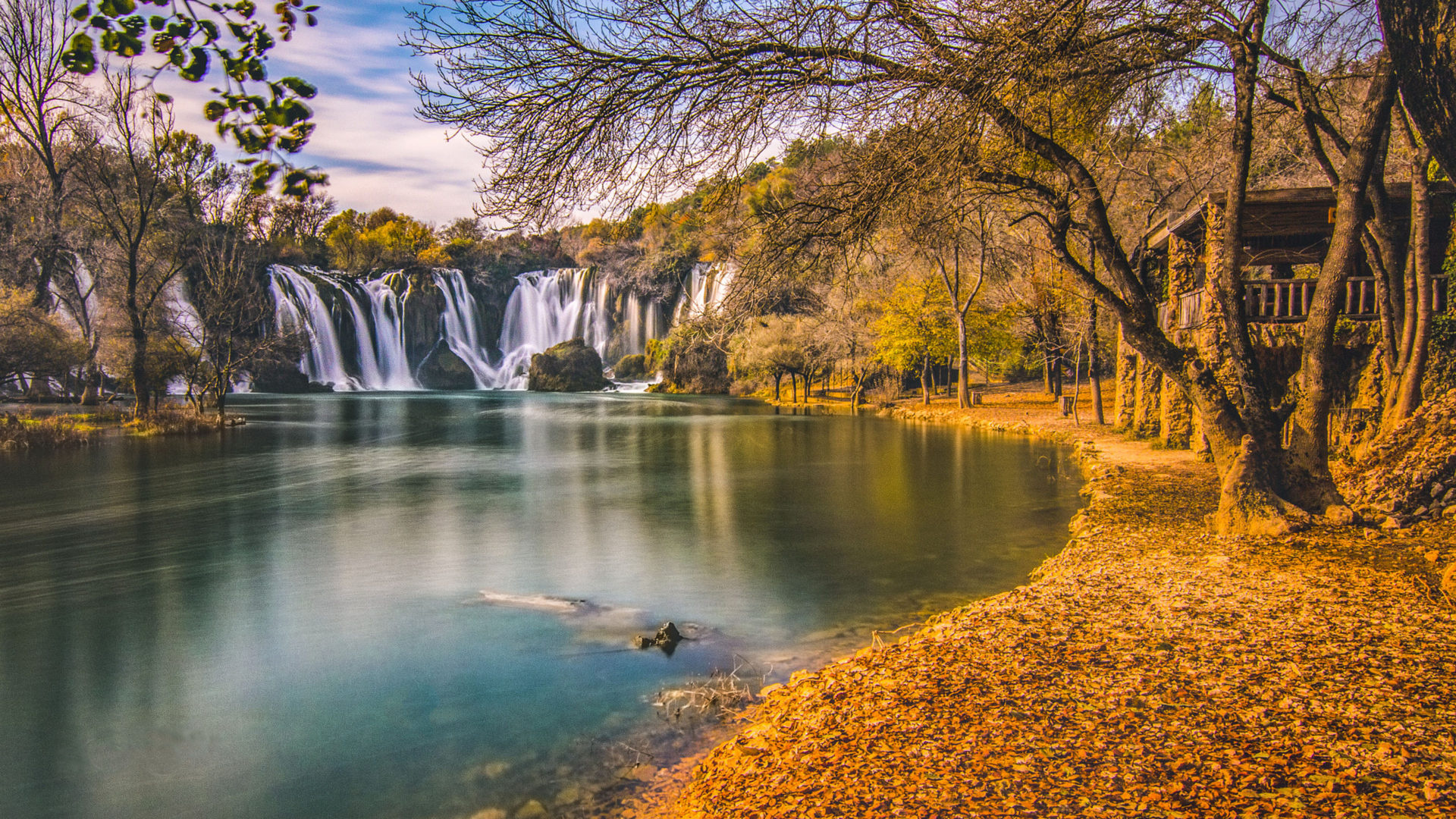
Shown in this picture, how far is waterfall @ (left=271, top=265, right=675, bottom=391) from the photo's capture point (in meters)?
61.2

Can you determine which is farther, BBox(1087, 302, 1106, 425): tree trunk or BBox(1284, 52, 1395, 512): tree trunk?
BBox(1087, 302, 1106, 425): tree trunk

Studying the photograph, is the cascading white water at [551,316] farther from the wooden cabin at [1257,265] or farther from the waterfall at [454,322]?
the wooden cabin at [1257,265]

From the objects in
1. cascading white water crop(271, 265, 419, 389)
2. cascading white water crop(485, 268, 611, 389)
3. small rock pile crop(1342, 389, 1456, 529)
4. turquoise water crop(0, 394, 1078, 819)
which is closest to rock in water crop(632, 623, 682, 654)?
turquoise water crop(0, 394, 1078, 819)

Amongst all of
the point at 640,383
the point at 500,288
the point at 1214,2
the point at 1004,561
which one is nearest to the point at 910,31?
the point at 1214,2

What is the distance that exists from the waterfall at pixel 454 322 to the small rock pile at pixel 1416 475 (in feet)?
207

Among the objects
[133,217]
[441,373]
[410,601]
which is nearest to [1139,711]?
[410,601]

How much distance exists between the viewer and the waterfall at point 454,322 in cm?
6116

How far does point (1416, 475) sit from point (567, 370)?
203 feet

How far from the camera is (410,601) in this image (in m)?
9.36

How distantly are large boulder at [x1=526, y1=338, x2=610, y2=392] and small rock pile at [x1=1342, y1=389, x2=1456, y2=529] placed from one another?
60968mm

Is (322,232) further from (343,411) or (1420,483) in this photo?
A: (1420,483)

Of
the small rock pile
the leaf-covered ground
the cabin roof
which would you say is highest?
the cabin roof

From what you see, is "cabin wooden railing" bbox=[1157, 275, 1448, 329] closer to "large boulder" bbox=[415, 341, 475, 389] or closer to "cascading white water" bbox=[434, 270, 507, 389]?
"large boulder" bbox=[415, 341, 475, 389]

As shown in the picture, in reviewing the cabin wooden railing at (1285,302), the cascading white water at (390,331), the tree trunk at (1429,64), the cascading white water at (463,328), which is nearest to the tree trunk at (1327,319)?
the tree trunk at (1429,64)
